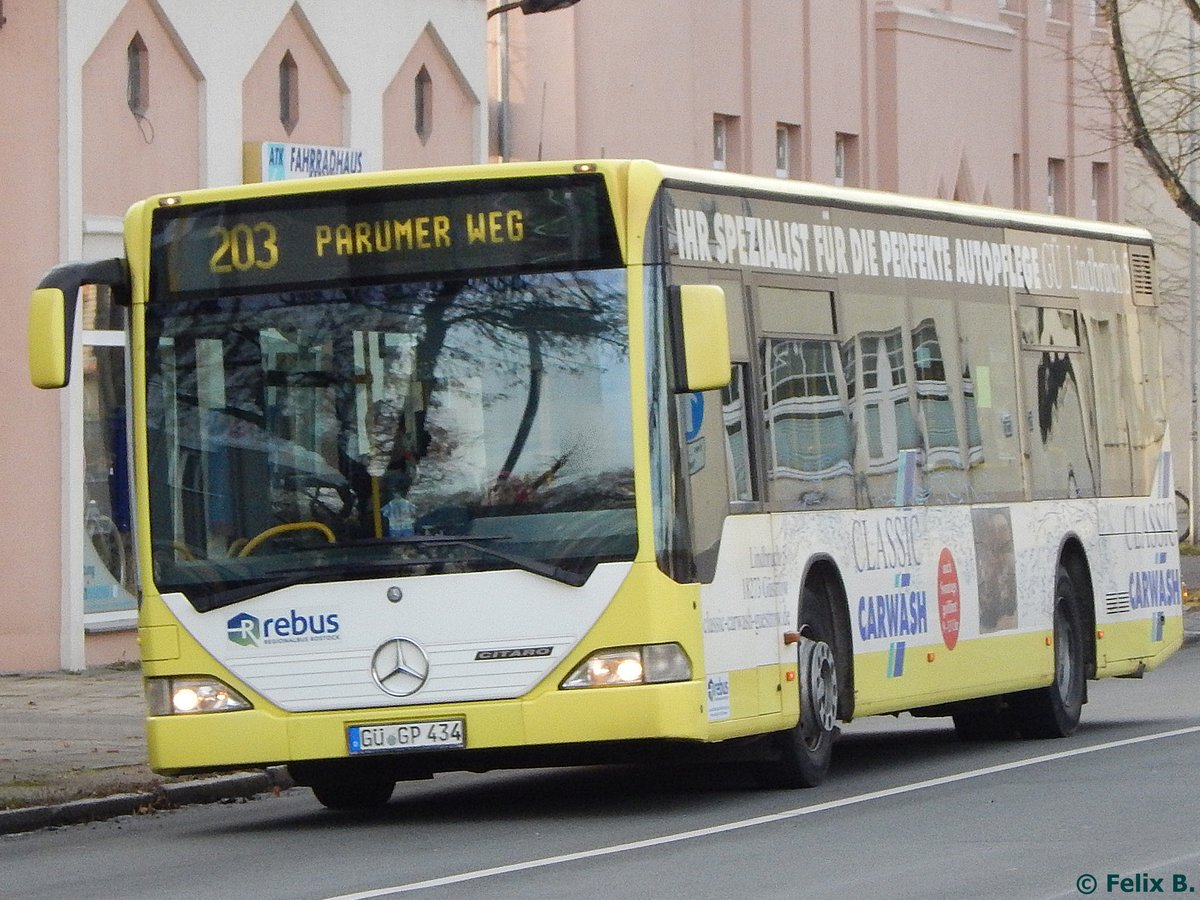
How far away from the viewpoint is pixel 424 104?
3044 cm

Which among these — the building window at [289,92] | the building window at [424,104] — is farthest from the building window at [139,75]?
the building window at [424,104]

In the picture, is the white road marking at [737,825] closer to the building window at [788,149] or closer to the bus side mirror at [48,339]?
the bus side mirror at [48,339]

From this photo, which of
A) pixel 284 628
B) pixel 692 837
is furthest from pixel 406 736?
pixel 692 837

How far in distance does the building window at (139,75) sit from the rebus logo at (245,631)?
1328 cm

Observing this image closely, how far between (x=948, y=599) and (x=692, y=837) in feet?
14.7

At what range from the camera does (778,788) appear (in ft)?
48.2

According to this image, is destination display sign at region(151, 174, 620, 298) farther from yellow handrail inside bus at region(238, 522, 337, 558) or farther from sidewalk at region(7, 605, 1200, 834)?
sidewalk at region(7, 605, 1200, 834)

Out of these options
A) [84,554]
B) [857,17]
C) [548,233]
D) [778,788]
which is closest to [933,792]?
[778,788]

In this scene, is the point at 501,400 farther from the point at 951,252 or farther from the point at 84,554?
the point at 84,554

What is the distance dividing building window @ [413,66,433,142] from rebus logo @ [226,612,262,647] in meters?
17.4

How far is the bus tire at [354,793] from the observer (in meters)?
14.8

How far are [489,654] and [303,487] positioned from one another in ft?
3.70

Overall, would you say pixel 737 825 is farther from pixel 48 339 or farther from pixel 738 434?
pixel 48 339

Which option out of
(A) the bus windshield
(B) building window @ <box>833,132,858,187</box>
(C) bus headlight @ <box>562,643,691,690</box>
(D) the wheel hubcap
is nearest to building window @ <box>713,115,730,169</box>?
(B) building window @ <box>833,132,858,187</box>
